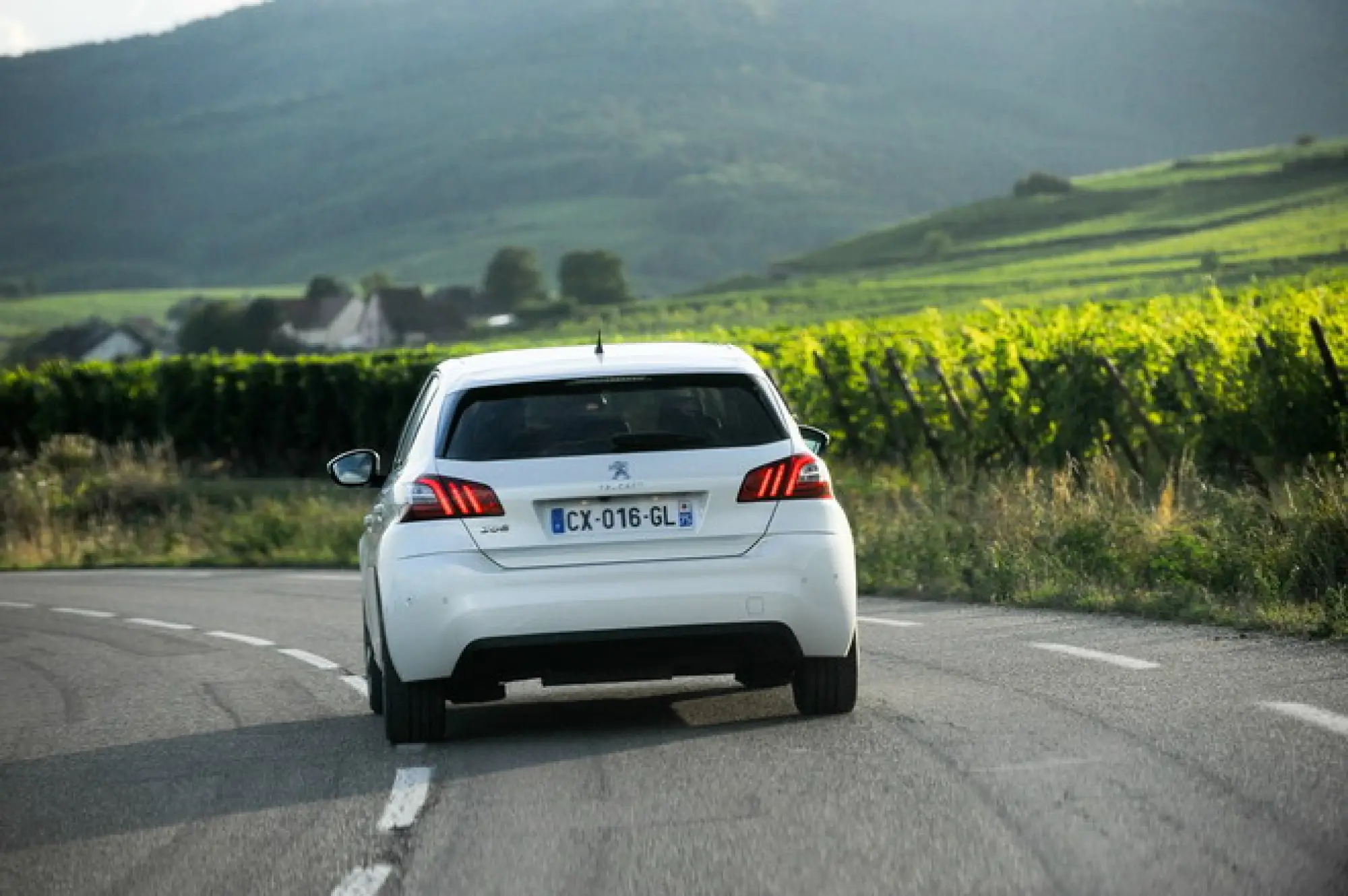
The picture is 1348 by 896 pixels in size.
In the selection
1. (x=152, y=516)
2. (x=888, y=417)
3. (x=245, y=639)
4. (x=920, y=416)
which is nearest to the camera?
(x=245, y=639)

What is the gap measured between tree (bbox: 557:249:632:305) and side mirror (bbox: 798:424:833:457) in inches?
5763

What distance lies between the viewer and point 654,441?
10.4 meters

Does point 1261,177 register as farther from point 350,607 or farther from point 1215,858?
point 1215,858

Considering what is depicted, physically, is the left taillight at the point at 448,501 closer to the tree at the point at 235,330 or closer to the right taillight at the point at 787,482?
the right taillight at the point at 787,482

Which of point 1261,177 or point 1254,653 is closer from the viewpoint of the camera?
point 1254,653

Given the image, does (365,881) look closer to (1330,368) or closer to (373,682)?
(373,682)

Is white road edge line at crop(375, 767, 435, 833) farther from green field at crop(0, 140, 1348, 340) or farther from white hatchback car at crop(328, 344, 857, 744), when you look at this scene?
green field at crop(0, 140, 1348, 340)

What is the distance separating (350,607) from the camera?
21625 millimetres

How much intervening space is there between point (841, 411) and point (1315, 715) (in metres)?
22.4

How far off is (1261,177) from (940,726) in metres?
111

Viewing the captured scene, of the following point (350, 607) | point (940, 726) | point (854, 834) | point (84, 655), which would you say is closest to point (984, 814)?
point (854, 834)

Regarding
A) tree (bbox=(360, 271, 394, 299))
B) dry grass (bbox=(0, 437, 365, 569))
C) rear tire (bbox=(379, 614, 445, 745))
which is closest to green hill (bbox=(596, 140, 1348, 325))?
dry grass (bbox=(0, 437, 365, 569))

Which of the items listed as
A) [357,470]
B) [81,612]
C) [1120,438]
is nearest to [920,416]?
[1120,438]

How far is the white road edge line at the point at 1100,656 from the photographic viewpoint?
1252 centimetres
